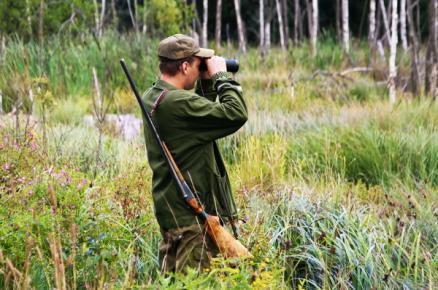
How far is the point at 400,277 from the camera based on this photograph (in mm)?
4273

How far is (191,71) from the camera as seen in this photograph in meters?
3.67

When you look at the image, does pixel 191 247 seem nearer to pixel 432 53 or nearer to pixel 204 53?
pixel 204 53

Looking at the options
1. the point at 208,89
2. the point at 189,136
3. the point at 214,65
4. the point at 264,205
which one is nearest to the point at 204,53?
the point at 214,65

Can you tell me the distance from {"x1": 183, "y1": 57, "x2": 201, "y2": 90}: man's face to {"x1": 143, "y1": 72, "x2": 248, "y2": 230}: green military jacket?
107mm

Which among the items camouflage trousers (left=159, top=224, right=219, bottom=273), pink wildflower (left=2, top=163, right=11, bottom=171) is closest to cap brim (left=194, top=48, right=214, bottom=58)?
camouflage trousers (left=159, top=224, right=219, bottom=273)

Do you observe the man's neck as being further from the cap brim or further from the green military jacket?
the cap brim

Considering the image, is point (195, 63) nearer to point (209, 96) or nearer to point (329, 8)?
point (209, 96)

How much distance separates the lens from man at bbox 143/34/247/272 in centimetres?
350

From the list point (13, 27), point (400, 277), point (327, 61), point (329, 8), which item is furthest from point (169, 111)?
point (329, 8)

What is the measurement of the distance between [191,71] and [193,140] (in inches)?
15.6

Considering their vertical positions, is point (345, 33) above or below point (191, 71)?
below

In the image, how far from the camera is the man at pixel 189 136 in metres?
3.50

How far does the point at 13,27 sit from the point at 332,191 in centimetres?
1076

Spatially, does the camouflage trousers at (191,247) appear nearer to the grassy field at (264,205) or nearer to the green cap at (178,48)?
the grassy field at (264,205)
